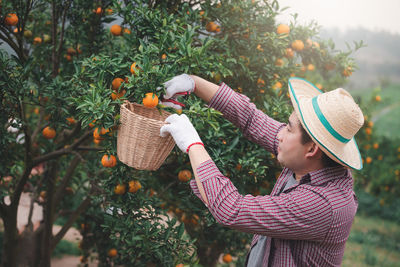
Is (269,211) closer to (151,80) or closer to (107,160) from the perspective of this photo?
(151,80)

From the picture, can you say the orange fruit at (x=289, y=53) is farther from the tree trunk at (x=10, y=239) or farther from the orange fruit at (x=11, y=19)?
the tree trunk at (x=10, y=239)

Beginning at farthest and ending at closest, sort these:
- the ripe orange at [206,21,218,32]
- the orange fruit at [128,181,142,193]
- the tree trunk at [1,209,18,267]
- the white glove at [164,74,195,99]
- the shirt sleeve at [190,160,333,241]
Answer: the tree trunk at [1,209,18,267] < the ripe orange at [206,21,218,32] < the orange fruit at [128,181,142,193] < the white glove at [164,74,195,99] < the shirt sleeve at [190,160,333,241]

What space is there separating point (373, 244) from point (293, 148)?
21.7ft

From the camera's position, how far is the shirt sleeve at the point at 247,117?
1877 mm

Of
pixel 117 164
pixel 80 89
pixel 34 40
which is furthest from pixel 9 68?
pixel 34 40

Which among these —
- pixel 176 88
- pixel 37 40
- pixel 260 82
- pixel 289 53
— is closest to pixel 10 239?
pixel 37 40

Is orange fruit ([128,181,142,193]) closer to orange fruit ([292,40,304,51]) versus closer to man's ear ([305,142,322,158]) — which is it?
man's ear ([305,142,322,158])

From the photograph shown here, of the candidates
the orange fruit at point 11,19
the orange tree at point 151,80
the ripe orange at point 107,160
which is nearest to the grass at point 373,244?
the orange tree at point 151,80

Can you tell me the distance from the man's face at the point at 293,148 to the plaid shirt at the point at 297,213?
0.24 ft

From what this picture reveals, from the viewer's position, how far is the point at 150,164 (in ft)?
5.30

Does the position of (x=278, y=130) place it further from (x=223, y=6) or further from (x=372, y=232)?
(x=372, y=232)

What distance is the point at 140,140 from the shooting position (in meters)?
1.52

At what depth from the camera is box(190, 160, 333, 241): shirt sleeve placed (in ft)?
4.51

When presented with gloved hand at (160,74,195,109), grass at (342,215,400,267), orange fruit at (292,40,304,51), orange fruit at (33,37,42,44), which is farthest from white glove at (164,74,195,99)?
grass at (342,215,400,267)
